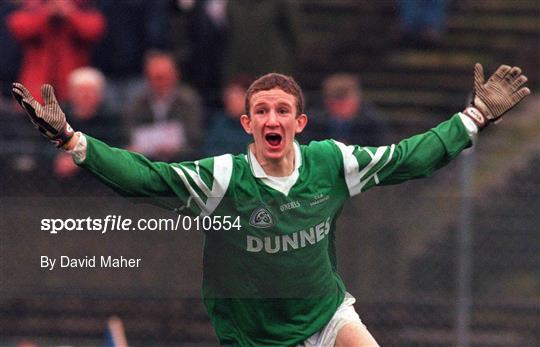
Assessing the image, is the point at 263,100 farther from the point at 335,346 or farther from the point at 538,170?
the point at 538,170

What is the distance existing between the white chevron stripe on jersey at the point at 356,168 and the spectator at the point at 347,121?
12.3 ft

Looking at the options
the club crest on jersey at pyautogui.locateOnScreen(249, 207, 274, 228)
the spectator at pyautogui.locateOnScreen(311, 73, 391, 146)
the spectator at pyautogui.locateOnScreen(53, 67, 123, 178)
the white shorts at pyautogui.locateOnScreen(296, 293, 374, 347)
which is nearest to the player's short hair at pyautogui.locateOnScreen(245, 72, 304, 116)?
the club crest on jersey at pyautogui.locateOnScreen(249, 207, 274, 228)

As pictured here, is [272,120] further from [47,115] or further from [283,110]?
[47,115]

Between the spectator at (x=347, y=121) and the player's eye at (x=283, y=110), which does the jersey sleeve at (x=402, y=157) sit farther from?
the spectator at (x=347, y=121)

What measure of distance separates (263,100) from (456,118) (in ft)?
3.90

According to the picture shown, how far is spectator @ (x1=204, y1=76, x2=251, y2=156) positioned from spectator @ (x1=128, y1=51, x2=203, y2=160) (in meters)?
Result: 0.12

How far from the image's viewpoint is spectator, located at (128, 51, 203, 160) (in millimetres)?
13766

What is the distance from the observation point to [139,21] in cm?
1527

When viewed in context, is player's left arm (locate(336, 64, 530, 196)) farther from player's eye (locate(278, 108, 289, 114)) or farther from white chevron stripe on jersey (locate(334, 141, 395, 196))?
player's eye (locate(278, 108, 289, 114))

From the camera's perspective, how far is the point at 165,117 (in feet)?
46.2

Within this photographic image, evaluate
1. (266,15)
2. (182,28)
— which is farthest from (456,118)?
(182,28)

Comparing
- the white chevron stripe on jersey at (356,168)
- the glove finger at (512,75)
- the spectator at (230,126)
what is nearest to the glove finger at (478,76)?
the glove finger at (512,75)

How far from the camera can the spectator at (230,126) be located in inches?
539

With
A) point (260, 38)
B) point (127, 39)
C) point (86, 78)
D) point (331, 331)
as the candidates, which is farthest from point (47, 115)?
point (260, 38)
